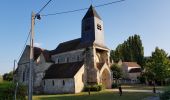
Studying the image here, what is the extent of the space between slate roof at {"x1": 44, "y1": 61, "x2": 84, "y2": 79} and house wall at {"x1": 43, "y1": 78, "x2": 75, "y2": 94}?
30.8 inches

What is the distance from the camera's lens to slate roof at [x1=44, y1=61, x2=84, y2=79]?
38281 mm

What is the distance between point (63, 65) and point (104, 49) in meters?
9.56

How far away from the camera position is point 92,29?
4238 centimetres

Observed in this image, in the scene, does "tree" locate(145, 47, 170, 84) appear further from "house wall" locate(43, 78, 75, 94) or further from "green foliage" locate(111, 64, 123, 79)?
"house wall" locate(43, 78, 75, 94)

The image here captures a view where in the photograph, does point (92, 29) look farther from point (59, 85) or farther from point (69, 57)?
point (59, 85)

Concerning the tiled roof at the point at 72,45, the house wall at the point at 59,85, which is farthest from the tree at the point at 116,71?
the house wall at the point at 59,85

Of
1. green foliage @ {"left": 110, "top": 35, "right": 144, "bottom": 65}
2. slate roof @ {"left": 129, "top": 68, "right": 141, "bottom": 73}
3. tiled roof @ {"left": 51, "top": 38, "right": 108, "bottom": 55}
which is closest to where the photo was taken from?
tiled roof @ {"left": 51, "top": 38, "right": 108, "bottom": 55}

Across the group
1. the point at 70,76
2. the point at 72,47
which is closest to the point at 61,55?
the point at 72,47

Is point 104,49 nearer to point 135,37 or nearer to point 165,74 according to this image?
point 165,74

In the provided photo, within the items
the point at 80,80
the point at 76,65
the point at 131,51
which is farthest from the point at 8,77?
the point at 131,51

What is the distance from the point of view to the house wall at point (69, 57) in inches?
1685

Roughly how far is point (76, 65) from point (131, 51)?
4805 centimetres

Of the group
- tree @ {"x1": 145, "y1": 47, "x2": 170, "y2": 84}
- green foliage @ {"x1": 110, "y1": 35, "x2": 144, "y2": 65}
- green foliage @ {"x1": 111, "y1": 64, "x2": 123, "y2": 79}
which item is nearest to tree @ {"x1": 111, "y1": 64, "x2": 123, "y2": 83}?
green foliage @ {"x1": 111, "y1": 64, "x2": 123, "y2": 79}

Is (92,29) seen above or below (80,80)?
above
